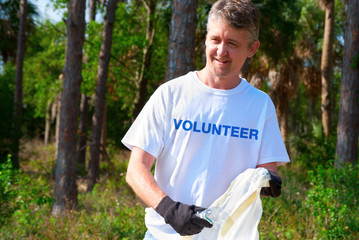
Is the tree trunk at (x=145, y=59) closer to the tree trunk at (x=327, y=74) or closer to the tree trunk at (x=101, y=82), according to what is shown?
the tree trunk at (x=101, y=82)

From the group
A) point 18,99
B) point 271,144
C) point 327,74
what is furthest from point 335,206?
point 18,99

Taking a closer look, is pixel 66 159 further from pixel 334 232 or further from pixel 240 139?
pixel 240 139

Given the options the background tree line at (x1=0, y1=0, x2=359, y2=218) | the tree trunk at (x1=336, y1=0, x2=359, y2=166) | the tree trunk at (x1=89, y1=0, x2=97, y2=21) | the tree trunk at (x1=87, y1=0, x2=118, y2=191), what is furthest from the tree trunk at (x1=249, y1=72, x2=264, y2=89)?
the tree trunk at (x1=336, y1=0, x2=359, y2=166)

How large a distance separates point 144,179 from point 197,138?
32 centimetres

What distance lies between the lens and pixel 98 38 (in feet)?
52.9

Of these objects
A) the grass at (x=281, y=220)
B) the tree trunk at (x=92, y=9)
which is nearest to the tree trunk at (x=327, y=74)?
the grass at (x=281, y=220)

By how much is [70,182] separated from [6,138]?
26.8 feet

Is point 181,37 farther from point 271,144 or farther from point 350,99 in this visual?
point 350,99

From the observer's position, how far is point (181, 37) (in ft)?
20.9

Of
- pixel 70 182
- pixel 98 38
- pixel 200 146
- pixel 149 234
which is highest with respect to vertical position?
pixel 98 38

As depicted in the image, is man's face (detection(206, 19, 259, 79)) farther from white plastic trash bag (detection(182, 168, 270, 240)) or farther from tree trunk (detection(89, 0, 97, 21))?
tree trunk (detection(89, 0, 97, 21))

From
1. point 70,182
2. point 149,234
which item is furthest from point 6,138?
point 149,234

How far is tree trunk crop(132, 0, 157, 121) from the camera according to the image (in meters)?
17.0

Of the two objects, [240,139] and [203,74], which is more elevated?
[203,74]
